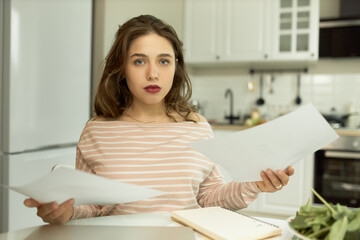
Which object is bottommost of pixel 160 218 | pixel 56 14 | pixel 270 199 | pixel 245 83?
pixel 270 199

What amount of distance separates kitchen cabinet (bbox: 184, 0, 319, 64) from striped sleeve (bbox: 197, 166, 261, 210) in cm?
216

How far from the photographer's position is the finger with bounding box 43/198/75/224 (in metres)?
0.70

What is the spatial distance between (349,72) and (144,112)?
262 centimetres

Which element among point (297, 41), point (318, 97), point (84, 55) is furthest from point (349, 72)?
point (84, 55)

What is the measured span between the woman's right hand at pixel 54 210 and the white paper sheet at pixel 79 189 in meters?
0.02

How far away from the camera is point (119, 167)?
3.46 feet

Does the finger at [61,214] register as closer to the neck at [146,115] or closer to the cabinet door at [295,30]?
the neck at [146,115]

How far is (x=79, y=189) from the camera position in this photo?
62cm

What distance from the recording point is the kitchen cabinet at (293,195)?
9.03ft

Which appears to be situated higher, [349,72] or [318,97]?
[349,72]

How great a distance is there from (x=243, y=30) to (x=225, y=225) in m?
2.65

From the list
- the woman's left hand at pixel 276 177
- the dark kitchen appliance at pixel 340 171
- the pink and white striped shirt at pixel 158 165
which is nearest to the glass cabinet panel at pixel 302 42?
the dark kitchen appliance at pixel 340 171

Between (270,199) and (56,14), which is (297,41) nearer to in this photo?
(270,199)

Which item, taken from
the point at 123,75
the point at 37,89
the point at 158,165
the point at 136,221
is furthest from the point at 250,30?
the point at 136,221
